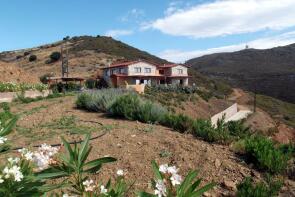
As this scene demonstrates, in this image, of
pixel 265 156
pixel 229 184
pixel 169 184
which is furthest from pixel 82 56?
pixel 169 184

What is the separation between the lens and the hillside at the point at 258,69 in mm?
116188

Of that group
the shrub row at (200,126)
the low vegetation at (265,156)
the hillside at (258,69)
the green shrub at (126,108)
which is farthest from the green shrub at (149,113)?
the hillside at (258,69)

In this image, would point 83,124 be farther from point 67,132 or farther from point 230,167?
point 230,167

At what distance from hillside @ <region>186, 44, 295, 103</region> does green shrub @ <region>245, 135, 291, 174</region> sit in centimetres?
10249

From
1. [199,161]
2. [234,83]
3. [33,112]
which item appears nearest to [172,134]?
[199,161]

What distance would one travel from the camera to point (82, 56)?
90.2 metres

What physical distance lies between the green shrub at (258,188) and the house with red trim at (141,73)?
45722mm

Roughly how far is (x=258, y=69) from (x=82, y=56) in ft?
209

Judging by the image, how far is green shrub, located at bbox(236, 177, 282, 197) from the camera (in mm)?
7176

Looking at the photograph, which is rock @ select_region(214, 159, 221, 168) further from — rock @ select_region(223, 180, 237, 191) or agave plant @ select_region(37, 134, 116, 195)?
agave plant @ select_region(37, 134, 116, 195)

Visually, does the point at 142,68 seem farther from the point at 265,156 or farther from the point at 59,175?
the point at 59,175

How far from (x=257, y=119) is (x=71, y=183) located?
1613 inches

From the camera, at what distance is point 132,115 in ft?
42.1

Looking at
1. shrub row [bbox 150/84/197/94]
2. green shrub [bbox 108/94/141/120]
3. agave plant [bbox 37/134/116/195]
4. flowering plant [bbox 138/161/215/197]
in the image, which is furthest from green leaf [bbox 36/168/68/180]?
shrub row [bbox 150/84/197/94]
